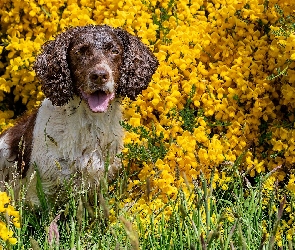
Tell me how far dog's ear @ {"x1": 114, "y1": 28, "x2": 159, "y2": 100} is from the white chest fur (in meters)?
0.14

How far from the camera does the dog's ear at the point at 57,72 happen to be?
439 cm

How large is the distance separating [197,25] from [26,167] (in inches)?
72.5

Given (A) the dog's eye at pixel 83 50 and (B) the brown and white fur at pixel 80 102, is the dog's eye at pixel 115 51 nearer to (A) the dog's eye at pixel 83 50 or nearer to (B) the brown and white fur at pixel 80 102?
(B) the brown and white fur at pixel 80 102

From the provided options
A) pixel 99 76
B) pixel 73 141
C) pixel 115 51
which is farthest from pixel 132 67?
pixel 73 141

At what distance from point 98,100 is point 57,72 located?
1.29 ft

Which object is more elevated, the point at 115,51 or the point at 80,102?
the point at 115,51

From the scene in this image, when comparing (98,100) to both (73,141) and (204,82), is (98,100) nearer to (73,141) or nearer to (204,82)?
(73,141)

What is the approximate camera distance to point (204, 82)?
5062mm

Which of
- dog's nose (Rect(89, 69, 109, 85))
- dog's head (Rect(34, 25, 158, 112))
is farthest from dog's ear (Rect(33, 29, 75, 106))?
dog's nose (Rect(89, 69, 109, 85))

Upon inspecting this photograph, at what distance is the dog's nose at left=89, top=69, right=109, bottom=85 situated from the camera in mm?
4105

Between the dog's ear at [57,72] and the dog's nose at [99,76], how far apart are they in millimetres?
308

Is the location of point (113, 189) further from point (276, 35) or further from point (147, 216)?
point (276, 35)

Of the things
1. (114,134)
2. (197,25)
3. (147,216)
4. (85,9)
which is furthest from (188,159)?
(85,9)

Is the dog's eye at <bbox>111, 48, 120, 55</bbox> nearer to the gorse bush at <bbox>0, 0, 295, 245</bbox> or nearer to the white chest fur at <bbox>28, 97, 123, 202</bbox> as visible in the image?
the white chest fur at <bbox>28, 97, 123, 202</bbox>
